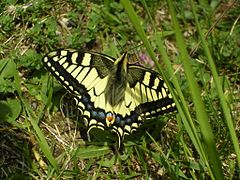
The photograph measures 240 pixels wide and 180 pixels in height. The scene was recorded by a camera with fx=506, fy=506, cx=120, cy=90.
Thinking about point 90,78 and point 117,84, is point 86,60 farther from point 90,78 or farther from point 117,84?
point 117,84

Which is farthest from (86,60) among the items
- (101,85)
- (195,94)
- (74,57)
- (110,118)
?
(195,94)

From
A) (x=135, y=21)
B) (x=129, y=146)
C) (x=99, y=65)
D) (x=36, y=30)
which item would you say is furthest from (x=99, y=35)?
(x=135, y=21)

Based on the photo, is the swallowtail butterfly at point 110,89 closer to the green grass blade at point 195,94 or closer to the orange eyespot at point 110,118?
the orange eyespot at point 110,118

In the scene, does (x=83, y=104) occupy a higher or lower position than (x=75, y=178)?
higher

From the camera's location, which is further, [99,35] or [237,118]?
[99,35]

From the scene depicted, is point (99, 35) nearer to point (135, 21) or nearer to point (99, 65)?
point (99, 65)

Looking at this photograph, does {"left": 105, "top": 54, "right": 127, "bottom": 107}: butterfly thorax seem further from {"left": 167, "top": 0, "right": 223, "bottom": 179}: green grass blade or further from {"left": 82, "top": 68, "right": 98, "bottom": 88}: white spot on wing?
{"left": 167, "top": 0, "right": 223, "bottom": 179}: green grass blade

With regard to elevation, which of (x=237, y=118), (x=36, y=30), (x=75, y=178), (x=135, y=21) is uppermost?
(x=135, y=21)

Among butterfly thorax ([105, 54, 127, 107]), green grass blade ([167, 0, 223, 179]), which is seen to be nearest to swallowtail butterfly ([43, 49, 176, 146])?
butterfly thorax ([105, 54, 127, 107])
